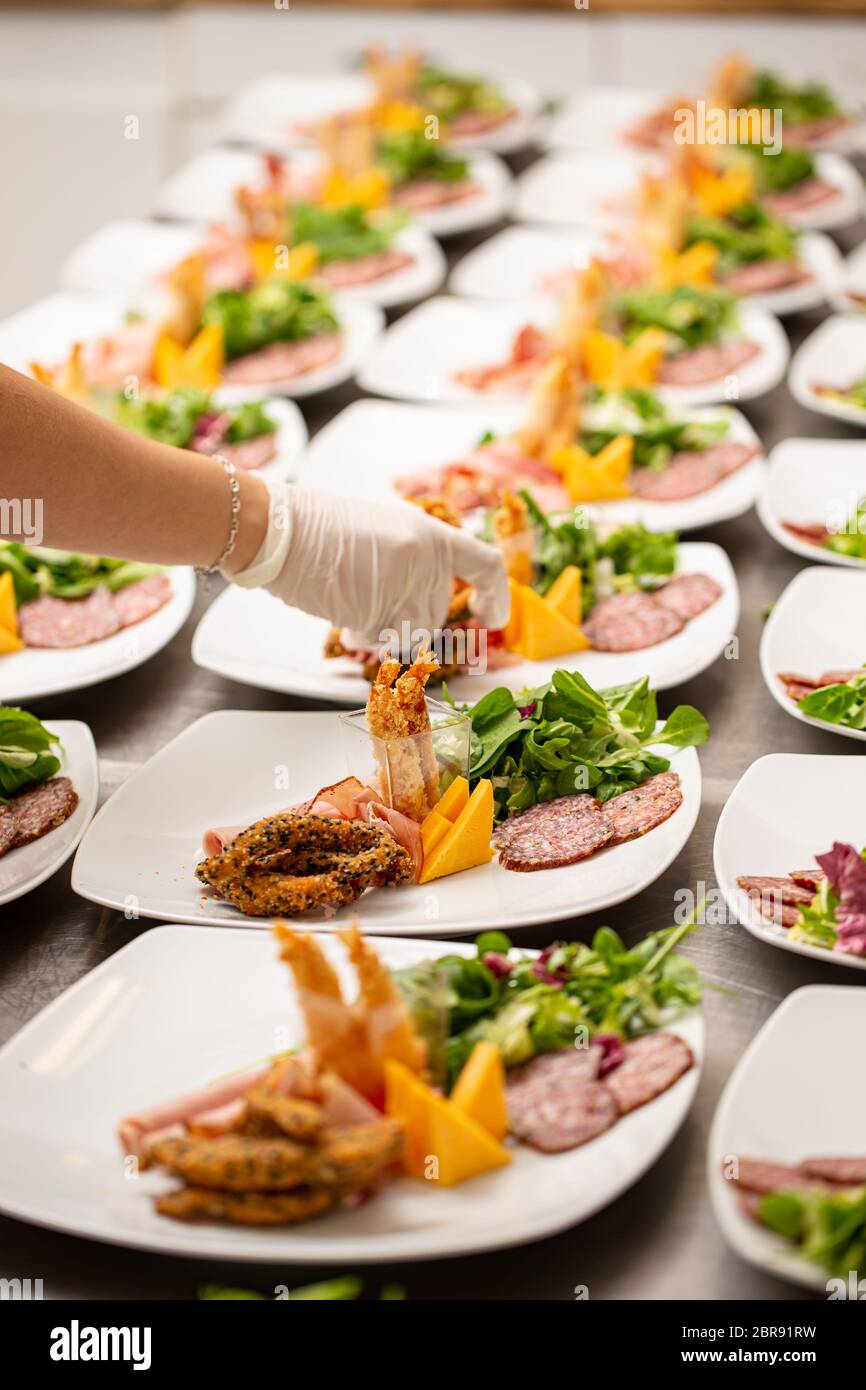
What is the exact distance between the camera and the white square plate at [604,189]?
3.98 metres

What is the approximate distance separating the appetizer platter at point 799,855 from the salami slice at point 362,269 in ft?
6.63

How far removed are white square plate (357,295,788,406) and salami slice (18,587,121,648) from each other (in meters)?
0.94

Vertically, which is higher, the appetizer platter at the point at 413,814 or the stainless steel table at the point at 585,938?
the appetizer platter at the point at 413,814

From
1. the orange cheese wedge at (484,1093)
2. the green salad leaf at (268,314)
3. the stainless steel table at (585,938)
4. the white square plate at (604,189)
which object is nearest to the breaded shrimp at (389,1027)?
the orange cheese wedge at (484,1093)

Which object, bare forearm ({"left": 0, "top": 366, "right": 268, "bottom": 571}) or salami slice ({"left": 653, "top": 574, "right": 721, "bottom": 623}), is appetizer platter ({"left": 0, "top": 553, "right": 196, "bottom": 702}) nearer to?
bare forearm ({"left": 0, "top": 366, "right": 268, "bottom": 571})

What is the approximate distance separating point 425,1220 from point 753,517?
168 centimetres

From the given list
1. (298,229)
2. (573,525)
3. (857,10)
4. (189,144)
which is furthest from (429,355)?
(857,10)

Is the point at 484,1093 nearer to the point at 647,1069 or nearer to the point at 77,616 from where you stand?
the point at 647,1069

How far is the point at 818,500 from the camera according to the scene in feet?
8.63

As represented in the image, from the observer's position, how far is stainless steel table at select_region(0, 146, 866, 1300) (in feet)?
4.50

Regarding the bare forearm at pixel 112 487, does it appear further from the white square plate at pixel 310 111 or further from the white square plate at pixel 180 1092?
the white square plate at pixel 310 111

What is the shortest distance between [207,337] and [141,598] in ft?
3.01

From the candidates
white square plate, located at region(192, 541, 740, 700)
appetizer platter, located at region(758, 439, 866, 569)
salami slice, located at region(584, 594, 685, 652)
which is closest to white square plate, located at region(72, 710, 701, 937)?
white square plate, located at region(192, 541, 740, 700)

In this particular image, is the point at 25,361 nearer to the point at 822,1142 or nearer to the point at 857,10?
the point at 822,1142
